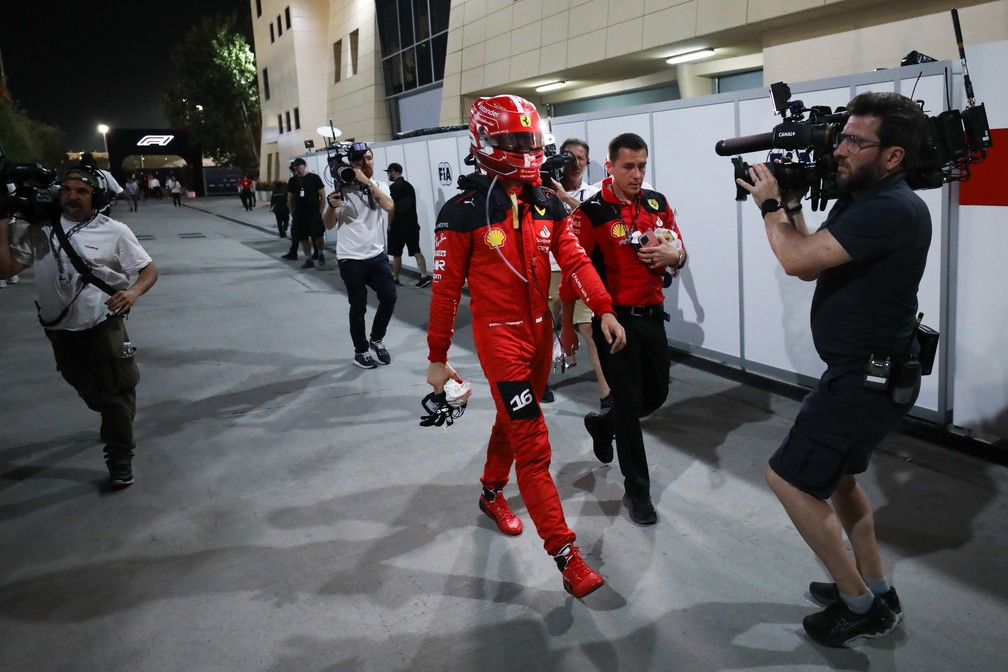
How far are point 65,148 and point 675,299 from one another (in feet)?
156

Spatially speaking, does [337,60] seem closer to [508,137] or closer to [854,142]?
[508,137]

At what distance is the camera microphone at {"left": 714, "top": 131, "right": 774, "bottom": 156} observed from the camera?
271 cm

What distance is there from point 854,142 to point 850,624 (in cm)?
183

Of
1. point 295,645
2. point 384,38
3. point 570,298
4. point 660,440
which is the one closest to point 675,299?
point 660,440

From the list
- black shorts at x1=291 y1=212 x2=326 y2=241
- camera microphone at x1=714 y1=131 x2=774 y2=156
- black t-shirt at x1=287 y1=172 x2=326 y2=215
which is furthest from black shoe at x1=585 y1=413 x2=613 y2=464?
black shorts at x1=291 y1=212 x2=326 y2=241

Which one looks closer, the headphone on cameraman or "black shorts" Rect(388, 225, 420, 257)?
the headphone on cameraman

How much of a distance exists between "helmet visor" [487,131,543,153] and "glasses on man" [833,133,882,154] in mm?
1267

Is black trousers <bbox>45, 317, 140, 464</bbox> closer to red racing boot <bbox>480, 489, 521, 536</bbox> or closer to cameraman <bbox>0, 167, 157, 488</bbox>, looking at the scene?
cameraman <bbox>0, 167, 157, 488</bbox>

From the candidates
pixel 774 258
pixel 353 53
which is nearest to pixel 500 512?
pixel 774 258

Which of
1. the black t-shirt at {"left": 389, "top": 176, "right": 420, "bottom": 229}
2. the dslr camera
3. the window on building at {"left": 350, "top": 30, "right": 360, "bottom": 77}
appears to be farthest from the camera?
the window on building at {"left": 350, "top": 30, "right": 360, "bottom": 77}

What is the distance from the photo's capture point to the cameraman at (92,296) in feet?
14.5

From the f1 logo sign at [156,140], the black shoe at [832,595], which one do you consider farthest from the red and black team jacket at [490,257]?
the f1 logo sign at [156,140]

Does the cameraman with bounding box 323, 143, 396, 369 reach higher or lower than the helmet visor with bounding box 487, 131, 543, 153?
lower

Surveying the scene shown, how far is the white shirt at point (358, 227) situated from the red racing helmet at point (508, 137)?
395 centimetres
